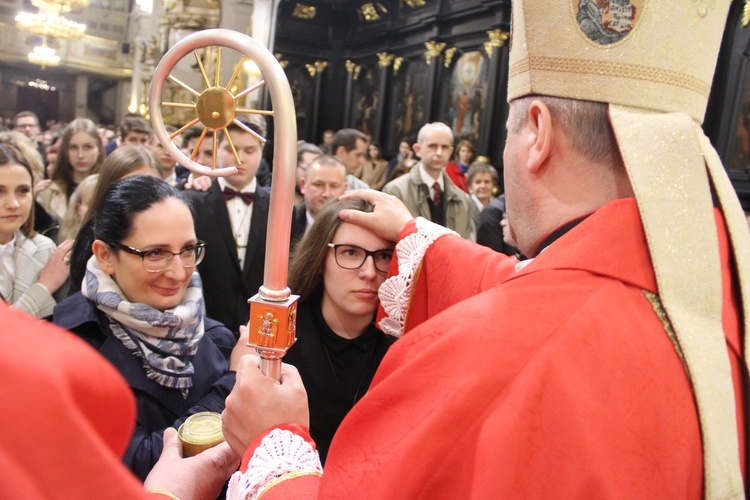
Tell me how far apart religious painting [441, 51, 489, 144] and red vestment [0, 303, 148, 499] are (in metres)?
10.6

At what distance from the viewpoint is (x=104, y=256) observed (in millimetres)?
1982

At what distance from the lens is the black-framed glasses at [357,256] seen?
7.28 feet

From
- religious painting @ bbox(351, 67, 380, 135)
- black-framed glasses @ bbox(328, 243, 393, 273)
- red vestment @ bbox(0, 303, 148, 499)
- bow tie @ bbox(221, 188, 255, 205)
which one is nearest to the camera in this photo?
red vestment @ bbox(0, 303, 148, 499)

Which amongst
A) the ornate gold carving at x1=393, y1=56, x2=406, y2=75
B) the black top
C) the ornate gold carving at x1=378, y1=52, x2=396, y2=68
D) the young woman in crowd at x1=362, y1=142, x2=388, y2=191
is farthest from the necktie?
the ornate gold carving at x1=378, y1=52, x2=396, y2=68

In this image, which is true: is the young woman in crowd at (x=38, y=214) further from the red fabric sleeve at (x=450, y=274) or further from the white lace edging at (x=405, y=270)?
the red fabric sleeve at (x=450, y=274)

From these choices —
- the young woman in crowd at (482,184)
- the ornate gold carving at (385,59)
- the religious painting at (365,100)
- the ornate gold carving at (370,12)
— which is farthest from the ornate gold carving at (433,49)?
the young woman in crowd at (482,184)

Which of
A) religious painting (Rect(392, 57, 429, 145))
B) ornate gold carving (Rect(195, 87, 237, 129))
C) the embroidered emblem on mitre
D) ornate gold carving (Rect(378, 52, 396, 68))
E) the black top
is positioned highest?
ornate gold carving (Rect(378, 52, 396, 68))

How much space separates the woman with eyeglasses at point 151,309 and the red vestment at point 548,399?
0.94 meters

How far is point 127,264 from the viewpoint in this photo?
195 cm

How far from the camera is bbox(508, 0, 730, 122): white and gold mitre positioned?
1102 millimetres

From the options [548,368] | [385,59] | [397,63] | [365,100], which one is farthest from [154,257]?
[365,100]

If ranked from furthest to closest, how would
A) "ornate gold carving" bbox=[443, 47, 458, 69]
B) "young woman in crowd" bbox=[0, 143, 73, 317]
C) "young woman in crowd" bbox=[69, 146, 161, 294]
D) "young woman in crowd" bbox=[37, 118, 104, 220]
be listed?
1. "ornate gold carving" bbox=[443, 47, 458, 69]
2. "young woman in crowd" bbox=[37, 118, 104, 220]
3. "young woman in crowd" bbox=[69, 146, 161, 294]
4. "young woman in crowd" bbox=[0, 143, 73, 317]

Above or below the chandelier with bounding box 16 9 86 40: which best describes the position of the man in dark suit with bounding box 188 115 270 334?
below

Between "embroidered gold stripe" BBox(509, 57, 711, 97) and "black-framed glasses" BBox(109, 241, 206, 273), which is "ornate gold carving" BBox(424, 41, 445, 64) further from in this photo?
"embroidered gold stripe" BBox(509, 57, 711, 97)
